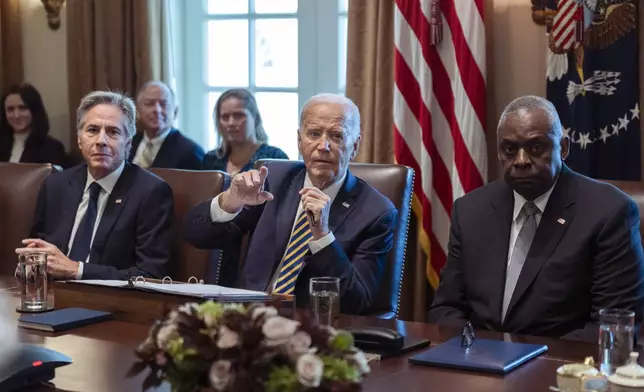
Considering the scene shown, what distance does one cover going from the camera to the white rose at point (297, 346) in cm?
122

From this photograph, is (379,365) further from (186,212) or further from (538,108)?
(186,212)

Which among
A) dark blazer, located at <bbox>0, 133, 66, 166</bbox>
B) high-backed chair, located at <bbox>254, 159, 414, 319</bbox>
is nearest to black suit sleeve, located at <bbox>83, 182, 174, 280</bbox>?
high-backed chair, located at <bbox>254, 159, 414, 319</bbox>

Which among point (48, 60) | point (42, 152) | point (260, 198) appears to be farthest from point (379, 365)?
point (48, 60)

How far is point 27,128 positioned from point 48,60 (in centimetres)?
43

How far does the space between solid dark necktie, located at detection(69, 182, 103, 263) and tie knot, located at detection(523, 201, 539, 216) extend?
1.54 metres

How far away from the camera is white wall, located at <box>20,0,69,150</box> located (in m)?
5.44

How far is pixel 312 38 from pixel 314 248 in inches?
90.0

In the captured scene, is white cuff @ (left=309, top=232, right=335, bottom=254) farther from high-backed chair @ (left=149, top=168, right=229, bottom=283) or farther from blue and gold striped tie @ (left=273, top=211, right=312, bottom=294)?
high-backed chair @ (left=149, top=168, right=229, bottom=283)

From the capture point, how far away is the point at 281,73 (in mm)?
4953

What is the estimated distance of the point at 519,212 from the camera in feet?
8.73

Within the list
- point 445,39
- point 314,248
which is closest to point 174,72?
point 445,39

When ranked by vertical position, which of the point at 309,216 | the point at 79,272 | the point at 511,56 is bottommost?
the point at 79,272

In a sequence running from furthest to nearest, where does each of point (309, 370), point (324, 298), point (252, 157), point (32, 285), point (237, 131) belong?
point (237, 131)
point (252, 157)
point (32, 285)
point (324, 298)
point (309, 370)

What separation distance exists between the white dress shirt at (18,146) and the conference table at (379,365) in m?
3.29
